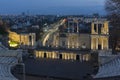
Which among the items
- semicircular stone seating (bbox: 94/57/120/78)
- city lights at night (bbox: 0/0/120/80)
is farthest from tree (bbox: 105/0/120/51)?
semicircular stone seating (bbox: 94/57/120/78)

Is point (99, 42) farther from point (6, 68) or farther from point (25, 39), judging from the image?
point (6, 68)

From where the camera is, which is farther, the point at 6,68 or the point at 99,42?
the point at 99,42

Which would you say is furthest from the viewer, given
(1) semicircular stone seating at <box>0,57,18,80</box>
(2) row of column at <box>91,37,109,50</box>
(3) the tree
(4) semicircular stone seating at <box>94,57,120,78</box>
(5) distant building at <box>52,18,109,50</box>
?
(5) distant building at <box>52,18,109,50</box>

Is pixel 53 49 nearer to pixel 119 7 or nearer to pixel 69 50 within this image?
pixel 69 50

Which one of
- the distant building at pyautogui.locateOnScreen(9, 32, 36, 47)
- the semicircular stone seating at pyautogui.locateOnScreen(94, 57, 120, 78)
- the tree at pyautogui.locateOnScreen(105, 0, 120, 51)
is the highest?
the tree at pyautogui.locateOnScreen(105, 0, 120, 51)

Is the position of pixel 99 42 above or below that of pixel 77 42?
above

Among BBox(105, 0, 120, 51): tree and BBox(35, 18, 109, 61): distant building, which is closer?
BBox(35, 18, 109, 61): distant building

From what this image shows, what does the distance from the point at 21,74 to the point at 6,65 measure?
1.39 m

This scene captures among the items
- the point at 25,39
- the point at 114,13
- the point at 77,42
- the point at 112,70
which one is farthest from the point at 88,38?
the point at 112,70

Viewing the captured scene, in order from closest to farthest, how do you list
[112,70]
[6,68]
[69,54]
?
1. [112,70]
2. [6,68]
3. [69,54]

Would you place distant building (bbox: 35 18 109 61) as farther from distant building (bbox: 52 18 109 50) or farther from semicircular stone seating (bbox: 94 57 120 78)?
semicircular stone seating (bbox: 94 57 120 78)

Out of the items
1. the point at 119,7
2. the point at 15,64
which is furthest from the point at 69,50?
the point at 15,64

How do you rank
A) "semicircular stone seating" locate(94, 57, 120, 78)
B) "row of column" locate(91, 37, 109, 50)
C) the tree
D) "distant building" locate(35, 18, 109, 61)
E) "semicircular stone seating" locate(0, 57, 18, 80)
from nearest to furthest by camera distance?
"semicircular stone seating" locate(0, 57, 18, 80) < "semicircular stone seating" locate(94, 57, 120, 78) < "distant building" locate(35, 18, 109, 61) < the tree < "row of column" locate(91, 37, 109, 50)

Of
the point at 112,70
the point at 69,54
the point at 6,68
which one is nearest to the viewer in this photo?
the point at 112,70
